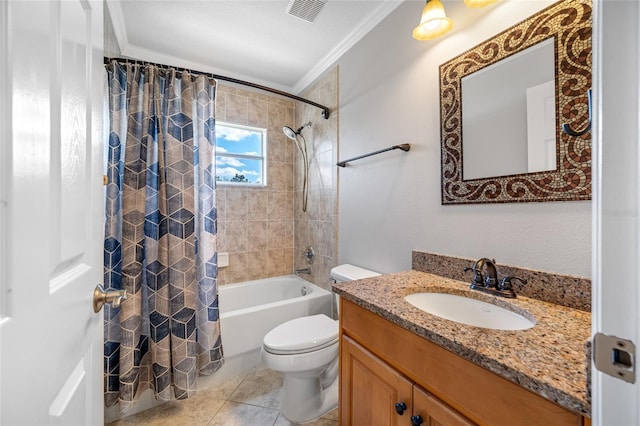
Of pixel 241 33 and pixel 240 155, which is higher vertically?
pixel 241 33

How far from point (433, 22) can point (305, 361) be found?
1763 millimetres

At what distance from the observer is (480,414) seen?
58cm

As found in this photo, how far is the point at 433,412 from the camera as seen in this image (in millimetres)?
678

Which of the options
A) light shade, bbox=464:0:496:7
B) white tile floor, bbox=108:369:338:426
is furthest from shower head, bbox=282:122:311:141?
white tile floor, bbox=108:369:338:426

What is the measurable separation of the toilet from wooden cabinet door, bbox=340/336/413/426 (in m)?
0.38

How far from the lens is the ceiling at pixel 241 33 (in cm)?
158

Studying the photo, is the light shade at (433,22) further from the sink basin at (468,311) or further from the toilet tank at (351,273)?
the toilet tank at (351,273)

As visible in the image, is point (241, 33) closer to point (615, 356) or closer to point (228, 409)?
point (615, 356)

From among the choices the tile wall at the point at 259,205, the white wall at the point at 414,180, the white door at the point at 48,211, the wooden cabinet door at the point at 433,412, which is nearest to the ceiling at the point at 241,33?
the white wall at the point at 414,180

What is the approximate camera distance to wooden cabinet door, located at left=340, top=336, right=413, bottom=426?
2.57 ft

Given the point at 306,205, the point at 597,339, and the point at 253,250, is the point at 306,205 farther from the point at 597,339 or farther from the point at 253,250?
the point at 597,339

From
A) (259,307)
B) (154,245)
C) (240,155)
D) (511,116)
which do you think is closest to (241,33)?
(240,155)

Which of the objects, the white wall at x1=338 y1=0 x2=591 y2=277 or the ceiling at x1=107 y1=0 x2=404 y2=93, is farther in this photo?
the ceiling at x1=107 y1=0 x2=404 y2=93

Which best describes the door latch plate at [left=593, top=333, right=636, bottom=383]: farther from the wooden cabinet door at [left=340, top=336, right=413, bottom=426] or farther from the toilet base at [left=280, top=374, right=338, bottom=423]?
the toilet base at [left=280, top=374, right=338, bottom=423]
